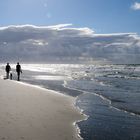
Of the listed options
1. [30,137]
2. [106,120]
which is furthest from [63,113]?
[30,137]

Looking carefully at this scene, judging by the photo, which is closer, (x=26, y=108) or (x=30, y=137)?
(x=30, y=137)

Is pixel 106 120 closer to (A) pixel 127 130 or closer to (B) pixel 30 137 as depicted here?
(A) pixel 127 130

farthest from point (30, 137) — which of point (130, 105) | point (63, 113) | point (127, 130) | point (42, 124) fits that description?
point (130, 105)

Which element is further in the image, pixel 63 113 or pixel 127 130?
pixel 63 113

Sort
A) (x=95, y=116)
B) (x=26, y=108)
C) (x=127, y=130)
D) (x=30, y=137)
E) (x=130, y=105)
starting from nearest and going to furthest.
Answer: (x=30, y=137) → (x=127, y=130) → (x=26, y=108) → (x=95, y=116) → (x=130, y=105)

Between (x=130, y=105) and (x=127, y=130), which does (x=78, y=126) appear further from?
(x=130, y=105)

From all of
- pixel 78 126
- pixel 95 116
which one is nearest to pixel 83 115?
pixel 95 116

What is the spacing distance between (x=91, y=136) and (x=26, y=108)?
3830mm

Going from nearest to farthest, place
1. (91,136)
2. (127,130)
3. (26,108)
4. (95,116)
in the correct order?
(91,136), (127,130), (26,108), (95,116)

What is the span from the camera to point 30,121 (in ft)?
36.4

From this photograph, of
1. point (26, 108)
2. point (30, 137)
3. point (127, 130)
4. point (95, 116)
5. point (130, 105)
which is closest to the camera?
point (30, 137)

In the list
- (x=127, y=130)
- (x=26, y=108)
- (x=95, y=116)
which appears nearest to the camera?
(x=127, y=130)

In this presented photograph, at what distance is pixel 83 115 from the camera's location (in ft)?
47.5

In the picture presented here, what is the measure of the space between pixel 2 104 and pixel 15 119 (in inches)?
104
